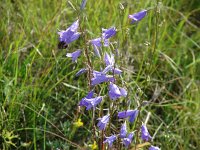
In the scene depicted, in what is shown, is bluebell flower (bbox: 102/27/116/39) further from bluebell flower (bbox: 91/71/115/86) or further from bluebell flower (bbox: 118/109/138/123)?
bluebell flower (bbox: 118/109/138/123)

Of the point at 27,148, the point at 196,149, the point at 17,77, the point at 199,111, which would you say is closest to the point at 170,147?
the point at 196,149

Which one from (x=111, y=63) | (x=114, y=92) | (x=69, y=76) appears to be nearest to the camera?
(x=114, y=92)

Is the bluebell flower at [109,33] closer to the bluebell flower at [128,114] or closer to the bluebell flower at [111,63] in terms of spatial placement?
the bluebell flower at [111,63]

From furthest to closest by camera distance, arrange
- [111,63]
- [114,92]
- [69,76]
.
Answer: [69,76] → [111,63] → [114,92]

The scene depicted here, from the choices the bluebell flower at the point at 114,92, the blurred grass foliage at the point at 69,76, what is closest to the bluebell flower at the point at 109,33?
the bluebell flower at the point at 114,92

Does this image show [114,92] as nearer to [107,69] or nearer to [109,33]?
[107,69]

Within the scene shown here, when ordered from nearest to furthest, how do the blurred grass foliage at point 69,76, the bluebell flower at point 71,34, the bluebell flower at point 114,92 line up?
the bluebell flower at point 114,92 → the bluebell flower at point 71,34 → the blurred grass foliage at point 69,76

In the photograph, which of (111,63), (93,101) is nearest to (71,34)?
(111,63)

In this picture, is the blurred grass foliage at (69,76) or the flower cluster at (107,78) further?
the blurred grass foliage at (69,76)
